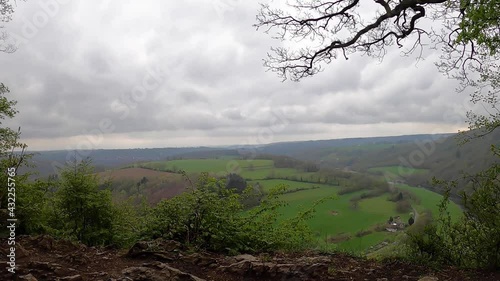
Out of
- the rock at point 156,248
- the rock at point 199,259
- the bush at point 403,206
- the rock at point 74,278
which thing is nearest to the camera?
the rock at point 74,278

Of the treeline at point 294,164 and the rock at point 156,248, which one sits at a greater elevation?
the rock at point 156,248

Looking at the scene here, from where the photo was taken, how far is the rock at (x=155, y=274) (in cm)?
489

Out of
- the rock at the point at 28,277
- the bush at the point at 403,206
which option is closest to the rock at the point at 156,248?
the rock at the point at 28,277

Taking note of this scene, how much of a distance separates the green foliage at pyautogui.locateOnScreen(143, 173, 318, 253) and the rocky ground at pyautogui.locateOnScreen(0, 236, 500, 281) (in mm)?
711

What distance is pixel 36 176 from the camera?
376 inches

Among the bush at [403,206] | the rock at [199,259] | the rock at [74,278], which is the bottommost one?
the bush at [403,206]

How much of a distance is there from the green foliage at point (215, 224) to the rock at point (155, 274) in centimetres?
188

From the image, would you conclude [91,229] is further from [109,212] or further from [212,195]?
[212,195]

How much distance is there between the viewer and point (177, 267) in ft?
19.2

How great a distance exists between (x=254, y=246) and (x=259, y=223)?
0.76 meters

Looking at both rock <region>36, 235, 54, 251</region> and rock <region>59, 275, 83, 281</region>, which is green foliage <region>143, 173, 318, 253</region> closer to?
rock <region>36, 235, 54, 251</region>

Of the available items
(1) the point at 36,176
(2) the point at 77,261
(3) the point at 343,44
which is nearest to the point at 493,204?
(3) the point at 343,44

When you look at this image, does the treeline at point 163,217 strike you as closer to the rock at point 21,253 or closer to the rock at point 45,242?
the rock at point 45,242

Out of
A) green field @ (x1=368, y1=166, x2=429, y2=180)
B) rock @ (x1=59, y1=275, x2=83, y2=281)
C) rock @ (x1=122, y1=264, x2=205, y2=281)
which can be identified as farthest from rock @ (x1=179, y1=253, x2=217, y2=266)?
green field @ (x1=368, y1=166, x2=429, y2=180)
